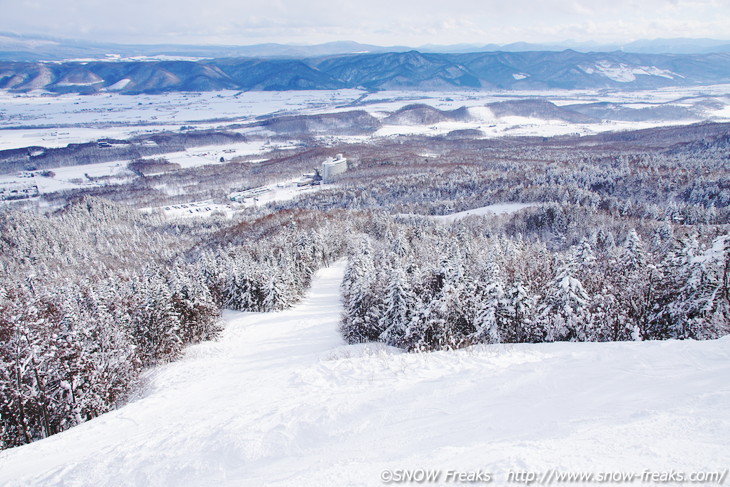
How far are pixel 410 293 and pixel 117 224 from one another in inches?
7176

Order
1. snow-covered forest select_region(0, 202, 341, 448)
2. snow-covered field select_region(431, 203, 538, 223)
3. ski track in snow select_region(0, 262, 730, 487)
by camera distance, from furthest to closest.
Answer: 1. snow-covered field select_region(431, 203, 538, 223)
2. snow-covered forest select_region(0, 202, 341, 448)
3. ski track in snow select_region(0, 262, 730, 487)

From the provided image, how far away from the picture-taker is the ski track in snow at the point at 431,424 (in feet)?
27.5

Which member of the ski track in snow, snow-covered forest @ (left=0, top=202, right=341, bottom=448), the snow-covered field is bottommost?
the snow-covered field

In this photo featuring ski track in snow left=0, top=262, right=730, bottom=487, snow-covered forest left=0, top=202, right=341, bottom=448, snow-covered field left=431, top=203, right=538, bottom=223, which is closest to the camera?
ski track in snow left=0, top=262, right=730, bottom=487

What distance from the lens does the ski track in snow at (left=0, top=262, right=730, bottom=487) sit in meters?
8.38

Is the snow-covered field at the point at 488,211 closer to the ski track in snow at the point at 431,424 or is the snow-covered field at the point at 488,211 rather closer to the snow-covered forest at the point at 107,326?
the snow-covered forest at the point at 107,326

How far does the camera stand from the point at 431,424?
10594mm

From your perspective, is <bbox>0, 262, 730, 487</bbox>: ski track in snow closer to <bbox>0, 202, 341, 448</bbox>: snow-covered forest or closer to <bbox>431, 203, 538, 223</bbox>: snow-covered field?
<bbox>0, 202, 341, 448</bbox>: snow-covered forest

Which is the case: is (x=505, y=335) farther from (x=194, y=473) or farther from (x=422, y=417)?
(x=194, y=473)

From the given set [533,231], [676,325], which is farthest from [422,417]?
[533,231]

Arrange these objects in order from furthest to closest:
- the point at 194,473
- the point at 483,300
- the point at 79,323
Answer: the point at 483,300 → the point at 79,323 → the point at 194,473

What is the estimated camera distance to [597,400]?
420 inches

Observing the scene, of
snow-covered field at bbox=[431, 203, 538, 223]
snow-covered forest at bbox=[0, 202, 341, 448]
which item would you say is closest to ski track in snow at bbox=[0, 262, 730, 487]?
snow-covered forest at bbox=[0, 202, 341, 448]

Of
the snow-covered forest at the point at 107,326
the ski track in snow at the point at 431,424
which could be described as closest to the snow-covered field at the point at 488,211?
the snow-covered forest at the point at 107,326
